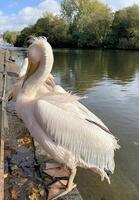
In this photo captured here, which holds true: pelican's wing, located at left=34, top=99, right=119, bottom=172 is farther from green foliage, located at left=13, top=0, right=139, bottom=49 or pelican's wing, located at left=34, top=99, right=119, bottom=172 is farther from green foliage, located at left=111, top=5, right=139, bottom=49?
green foliage, located at left=111, top=5, right=139, bottom=49

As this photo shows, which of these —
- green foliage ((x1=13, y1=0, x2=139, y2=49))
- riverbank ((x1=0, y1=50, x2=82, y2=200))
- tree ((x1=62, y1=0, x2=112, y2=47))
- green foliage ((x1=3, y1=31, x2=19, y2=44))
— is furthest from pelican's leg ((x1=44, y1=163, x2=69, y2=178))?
green foliage ((x1=3, y1=31, x2=19, y2=44))

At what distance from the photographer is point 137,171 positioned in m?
6.41

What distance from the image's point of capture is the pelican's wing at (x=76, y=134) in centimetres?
415

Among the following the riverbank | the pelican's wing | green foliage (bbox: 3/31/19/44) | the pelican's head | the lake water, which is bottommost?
green foliage (bbox: 3/31/19/44)

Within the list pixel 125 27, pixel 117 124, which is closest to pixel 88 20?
pixel 125 27

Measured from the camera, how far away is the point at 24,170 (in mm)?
4980

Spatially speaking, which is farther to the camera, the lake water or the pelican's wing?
the lake water

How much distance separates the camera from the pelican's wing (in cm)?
415

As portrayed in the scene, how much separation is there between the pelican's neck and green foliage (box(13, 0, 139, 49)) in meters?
54.7

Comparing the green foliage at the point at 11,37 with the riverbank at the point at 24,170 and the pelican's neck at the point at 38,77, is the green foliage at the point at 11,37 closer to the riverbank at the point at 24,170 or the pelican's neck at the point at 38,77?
the riverbank at the point at 24,170

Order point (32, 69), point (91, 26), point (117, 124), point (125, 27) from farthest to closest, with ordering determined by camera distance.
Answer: point (91, 26), point (125, 27), point (117, 124), point (32, 69)

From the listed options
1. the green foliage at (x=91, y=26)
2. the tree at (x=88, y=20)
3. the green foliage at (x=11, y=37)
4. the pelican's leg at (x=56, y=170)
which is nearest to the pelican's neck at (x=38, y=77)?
the pelican's leg at (x=56, y=170)

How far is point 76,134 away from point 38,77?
3.14ft

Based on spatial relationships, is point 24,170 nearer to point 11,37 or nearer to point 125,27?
point 125,27
